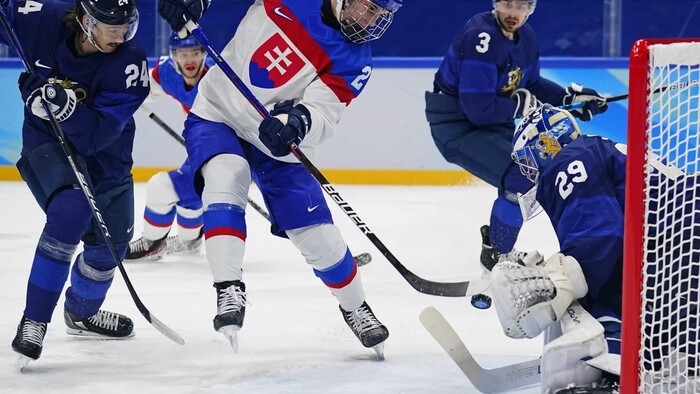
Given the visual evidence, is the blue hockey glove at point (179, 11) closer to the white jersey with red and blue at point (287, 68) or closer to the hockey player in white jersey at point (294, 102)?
the hockey player in white jersey at point (294, 102)

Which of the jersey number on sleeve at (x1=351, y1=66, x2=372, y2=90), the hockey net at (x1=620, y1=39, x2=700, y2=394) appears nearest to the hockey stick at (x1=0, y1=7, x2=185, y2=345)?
the jersey number on sleeve at (x1=351, y1=66, x2=372, y2=90)

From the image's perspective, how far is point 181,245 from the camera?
185 inches

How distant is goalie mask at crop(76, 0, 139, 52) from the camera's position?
9.05 ft

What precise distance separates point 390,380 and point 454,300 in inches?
39.6

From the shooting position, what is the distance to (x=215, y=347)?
3133 millimetres

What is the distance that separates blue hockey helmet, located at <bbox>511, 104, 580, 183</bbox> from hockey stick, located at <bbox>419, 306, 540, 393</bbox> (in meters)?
0.43

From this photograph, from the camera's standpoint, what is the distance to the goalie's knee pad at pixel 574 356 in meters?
2.17

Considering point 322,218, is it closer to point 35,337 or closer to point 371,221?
point 35,337

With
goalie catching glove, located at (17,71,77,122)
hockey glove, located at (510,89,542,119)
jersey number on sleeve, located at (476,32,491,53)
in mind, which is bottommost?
hockey glove, located at (510,89,542,119)

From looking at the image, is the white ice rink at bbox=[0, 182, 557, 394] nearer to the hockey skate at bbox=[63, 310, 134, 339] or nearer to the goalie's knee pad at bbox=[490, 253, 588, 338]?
the hockey skate at bbox=[63, 310, 134, 339]

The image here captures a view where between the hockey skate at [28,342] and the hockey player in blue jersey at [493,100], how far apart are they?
74.0 inches

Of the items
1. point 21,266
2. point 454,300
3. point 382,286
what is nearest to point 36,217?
point 21,266

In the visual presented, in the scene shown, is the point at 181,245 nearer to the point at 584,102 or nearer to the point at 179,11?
the point at 584,102

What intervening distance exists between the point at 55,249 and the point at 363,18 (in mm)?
992
